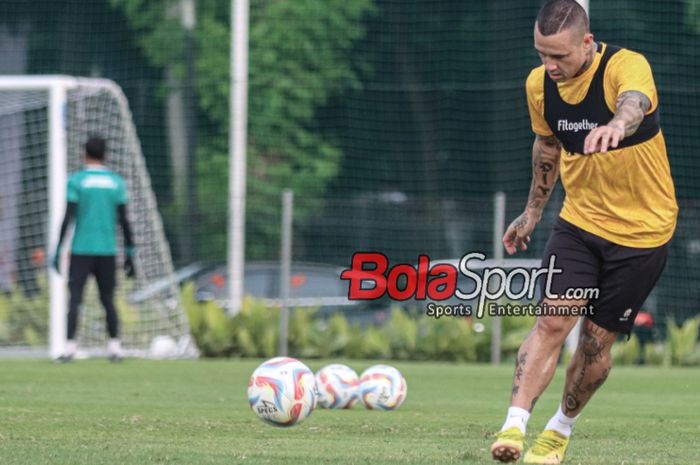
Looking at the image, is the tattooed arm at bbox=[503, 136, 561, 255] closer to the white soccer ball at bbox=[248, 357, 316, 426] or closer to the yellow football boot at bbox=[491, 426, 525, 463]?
the yellow football boot at bbox=[491, 426, 525, 463]

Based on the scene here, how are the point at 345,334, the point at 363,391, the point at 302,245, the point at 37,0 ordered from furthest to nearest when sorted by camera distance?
the point at 37,0 → the point at 302,245 → the point at 345,334 → the point at 363,391

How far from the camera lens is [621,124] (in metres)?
5.95

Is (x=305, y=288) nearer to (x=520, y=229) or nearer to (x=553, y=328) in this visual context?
(x=520, y=229)

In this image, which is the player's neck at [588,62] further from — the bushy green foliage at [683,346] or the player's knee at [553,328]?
the bushy green foliage at [683,346]

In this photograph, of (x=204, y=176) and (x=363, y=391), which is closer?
(x=363, y=391)

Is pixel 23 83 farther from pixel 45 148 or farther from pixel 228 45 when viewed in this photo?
pixel 228 45

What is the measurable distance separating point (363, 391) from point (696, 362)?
8373 mm

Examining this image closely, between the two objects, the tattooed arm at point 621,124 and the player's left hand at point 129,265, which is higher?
the tattooed arm at point 621,124

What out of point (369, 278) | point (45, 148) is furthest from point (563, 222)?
point (45, 148)

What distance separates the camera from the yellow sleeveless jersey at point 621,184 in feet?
21.7

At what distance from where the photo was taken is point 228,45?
26.0 metres

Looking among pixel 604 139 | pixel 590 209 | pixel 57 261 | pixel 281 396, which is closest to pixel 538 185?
pixel 590 209

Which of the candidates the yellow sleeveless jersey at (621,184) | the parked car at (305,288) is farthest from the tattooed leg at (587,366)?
the parked car at (305,288)

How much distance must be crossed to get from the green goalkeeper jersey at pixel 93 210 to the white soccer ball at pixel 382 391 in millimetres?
5515
